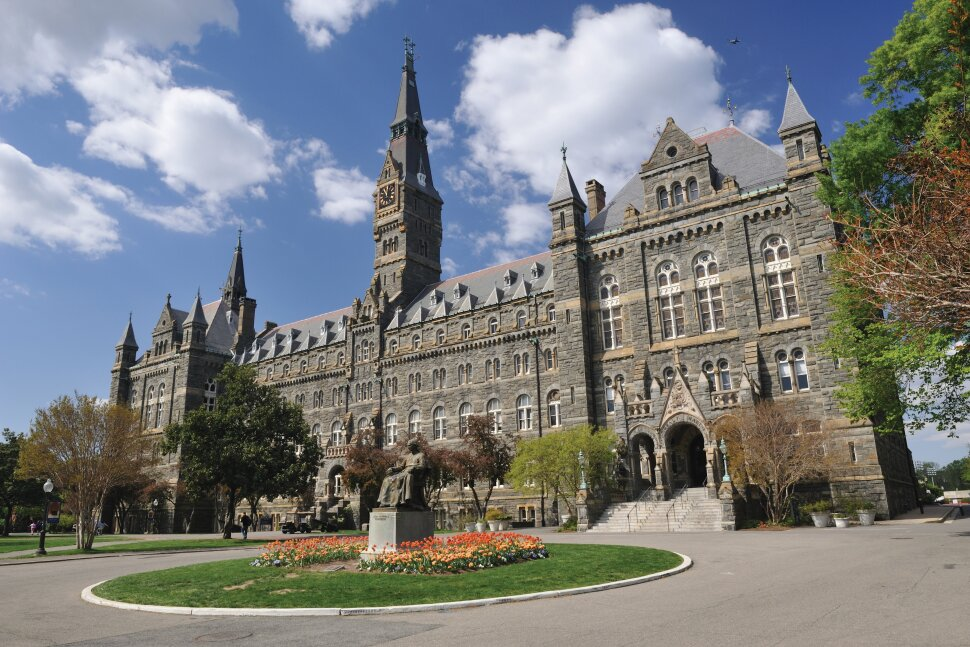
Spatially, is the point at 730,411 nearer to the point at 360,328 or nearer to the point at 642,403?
the point at 642,403

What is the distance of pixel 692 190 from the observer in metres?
41.5

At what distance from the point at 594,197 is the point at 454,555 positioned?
37407mm

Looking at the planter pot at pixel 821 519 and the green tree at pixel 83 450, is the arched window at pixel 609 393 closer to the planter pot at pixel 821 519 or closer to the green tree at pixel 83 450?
the planter pot at pixel 821 519

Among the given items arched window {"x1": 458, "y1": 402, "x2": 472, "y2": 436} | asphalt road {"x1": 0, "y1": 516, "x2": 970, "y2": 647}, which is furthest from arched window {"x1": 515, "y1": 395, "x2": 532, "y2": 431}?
asphalt road {"x1": 0, "y1": 516, "x2": 970, "y2": 647}

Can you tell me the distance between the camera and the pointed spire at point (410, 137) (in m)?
70.1

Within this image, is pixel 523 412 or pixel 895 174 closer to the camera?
pixel 895 174

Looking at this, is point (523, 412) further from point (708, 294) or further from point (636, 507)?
point (708, 294)

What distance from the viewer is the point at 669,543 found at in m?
23.3

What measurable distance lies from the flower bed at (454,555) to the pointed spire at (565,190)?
30.5 meters

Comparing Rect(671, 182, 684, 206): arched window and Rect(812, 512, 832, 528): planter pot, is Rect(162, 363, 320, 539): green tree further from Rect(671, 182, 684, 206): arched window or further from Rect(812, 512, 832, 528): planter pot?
Rect(812, 512, 832, 528): planter pot

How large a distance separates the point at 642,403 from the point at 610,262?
Result: 10498mm

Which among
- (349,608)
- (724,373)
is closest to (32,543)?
(349,608)

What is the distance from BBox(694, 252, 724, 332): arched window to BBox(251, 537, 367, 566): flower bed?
2618 centimetres

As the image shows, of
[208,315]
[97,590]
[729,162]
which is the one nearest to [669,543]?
[97,590]
